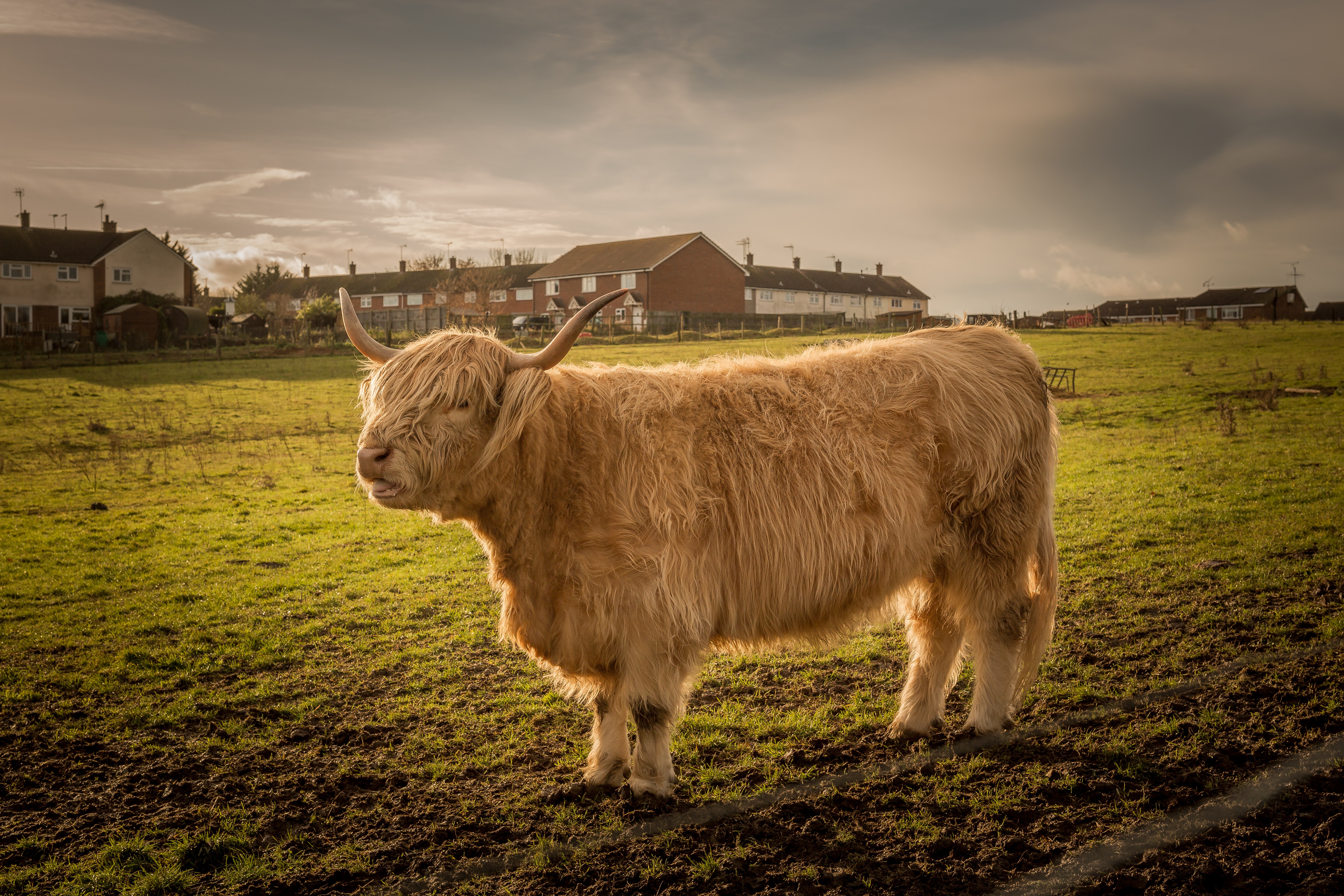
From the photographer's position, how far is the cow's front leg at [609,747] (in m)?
4.22

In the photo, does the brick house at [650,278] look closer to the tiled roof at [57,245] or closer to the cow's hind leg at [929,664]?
the tiled roof at [57,245]

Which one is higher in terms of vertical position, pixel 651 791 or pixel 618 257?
pixel 618 257

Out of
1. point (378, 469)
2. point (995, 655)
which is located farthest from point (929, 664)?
point (378, 469)

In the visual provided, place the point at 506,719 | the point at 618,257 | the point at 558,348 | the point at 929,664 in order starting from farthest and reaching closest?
the point at 618,257
the point at 506,719
the point at 929,664
the point at 558,348

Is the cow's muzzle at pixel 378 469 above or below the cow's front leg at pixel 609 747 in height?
above

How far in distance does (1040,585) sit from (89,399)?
2470 cm

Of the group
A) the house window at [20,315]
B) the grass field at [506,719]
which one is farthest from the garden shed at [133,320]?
the grass field at [506,719]

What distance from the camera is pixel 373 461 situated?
11.9 ft

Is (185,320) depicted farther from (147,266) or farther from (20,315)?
(20,315)

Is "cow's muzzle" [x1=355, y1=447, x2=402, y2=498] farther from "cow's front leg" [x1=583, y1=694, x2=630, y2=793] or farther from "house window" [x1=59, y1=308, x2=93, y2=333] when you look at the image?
"house window" [x1=59, y1=308, x2=93, y2=333]

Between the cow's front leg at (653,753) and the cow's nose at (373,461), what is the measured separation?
5.31 ft

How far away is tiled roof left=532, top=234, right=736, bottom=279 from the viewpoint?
55.6 meters

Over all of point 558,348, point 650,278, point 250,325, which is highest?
point 650,278

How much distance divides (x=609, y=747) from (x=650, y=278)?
51.5m
